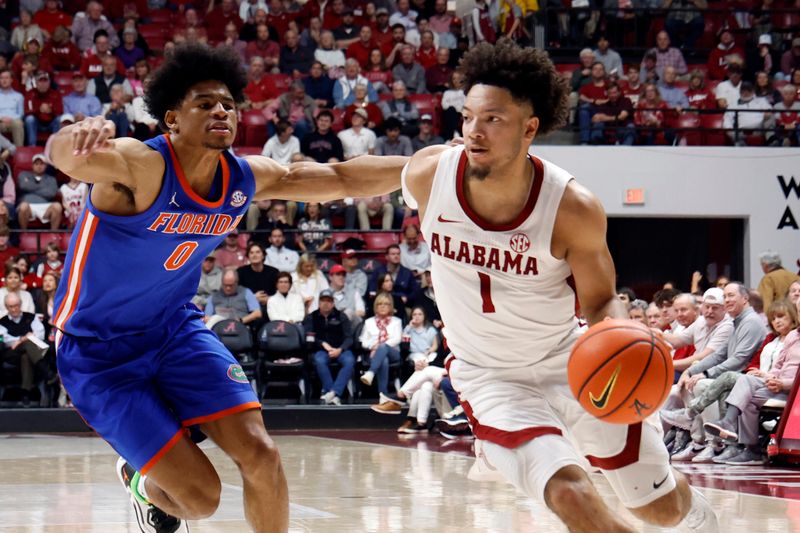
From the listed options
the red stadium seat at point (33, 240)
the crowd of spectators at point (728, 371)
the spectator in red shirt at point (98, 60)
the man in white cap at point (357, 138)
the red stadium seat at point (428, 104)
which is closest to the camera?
the crowd of spectators at point (728, 371)

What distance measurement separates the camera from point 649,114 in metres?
15.5

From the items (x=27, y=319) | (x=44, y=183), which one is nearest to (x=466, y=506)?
(x=27, y=319)

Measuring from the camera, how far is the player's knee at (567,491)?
367 centimetres

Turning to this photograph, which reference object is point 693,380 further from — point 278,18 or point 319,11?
point 319,11

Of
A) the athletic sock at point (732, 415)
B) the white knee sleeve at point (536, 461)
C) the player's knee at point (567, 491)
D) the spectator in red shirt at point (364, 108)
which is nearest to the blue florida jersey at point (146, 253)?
the white knee sleeve at point (536, 461)

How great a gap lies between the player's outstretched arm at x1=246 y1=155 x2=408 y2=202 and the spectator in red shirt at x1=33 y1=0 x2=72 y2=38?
1212cm

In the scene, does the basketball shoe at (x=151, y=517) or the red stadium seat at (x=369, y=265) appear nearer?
the basketball shoe at (x=151, y=517)

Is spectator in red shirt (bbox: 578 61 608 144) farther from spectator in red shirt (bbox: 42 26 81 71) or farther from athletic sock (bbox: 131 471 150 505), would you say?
athletic sock (bbox: 131 471 150 505)

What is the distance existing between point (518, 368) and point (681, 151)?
444 inches

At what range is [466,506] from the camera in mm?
6715

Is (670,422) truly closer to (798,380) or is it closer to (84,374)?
(798,380)

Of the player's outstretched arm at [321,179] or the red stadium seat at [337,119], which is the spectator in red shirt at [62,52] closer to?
the red stadium seat at [337,119]

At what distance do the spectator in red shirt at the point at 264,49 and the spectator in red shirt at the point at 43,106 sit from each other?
2801 mm

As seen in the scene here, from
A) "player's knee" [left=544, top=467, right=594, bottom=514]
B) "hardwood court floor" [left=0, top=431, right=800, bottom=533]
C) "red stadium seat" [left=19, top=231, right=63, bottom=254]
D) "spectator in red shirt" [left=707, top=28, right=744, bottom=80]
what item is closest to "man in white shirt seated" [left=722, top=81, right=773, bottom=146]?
"spectator in red shirt" [left=707, top=28, right=744, bottom=80]
